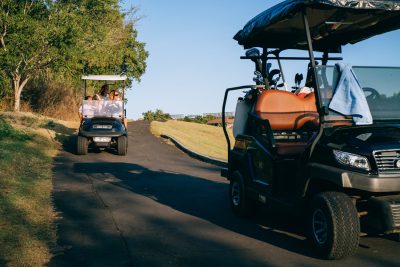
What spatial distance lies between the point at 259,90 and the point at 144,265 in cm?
346

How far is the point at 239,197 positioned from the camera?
739 centimetres

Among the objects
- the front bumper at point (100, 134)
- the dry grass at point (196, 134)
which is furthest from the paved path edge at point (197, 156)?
the front bumper at point (100, 134)

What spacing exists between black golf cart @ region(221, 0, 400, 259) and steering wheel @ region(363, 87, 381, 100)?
0.04ft

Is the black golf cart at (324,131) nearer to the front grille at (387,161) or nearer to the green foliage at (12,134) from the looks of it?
the front grille at (387,161)

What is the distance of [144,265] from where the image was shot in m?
Result: 5.08

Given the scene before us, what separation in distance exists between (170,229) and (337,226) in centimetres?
250

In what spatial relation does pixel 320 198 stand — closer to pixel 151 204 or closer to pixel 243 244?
pixel 243 244

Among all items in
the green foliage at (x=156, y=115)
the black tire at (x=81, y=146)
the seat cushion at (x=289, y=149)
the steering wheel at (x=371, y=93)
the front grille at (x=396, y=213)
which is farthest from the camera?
the green foliage at (x=156, y=115)

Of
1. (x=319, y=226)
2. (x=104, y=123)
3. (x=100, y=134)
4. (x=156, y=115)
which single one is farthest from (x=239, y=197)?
(x=156, y=115)

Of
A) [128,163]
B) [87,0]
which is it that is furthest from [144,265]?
[87,0]

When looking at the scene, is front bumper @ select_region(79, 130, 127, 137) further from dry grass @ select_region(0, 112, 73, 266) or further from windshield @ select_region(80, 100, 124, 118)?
windshield @ select_region(80, 100, 124, 118)

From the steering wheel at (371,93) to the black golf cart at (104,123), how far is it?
36.8 ft

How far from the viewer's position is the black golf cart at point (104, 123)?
1619 cm

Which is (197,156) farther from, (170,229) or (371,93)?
(371,93)
